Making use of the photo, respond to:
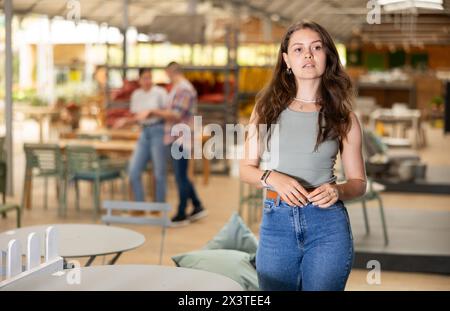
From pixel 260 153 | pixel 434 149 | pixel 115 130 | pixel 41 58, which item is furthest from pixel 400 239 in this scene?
pixel 41 58

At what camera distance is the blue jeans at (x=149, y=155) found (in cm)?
883

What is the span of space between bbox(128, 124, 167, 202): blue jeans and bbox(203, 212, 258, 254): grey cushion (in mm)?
3182

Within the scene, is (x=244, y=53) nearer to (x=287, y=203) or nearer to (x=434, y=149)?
(x=434, y=149)

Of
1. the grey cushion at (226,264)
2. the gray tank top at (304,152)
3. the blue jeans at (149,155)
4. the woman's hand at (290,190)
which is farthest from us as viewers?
A: the blue jeans at (149,155)

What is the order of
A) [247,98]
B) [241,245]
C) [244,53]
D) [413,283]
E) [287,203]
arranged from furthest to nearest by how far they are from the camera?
[244,53]
[247,98]
[413,283]
[241,245]
[287,203]

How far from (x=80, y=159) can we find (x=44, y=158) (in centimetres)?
49

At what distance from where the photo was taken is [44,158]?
9.43m

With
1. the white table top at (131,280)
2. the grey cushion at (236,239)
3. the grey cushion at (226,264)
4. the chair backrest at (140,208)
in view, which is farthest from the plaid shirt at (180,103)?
Answer: the white table top at (131,280)

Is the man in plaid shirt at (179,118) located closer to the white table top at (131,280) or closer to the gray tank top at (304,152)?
the white table top at (131,280)

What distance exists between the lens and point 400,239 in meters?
7.50

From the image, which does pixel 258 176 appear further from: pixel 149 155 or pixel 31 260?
pixel 149 155

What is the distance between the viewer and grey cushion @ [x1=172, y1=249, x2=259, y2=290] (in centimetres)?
502

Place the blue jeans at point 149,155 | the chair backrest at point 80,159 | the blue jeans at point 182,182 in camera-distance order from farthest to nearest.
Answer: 1. the chair backrest at point 80,159
2. the blue jeans at point 182,182
3. the blue jeans at point 149,155

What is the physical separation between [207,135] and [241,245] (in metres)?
5.91
